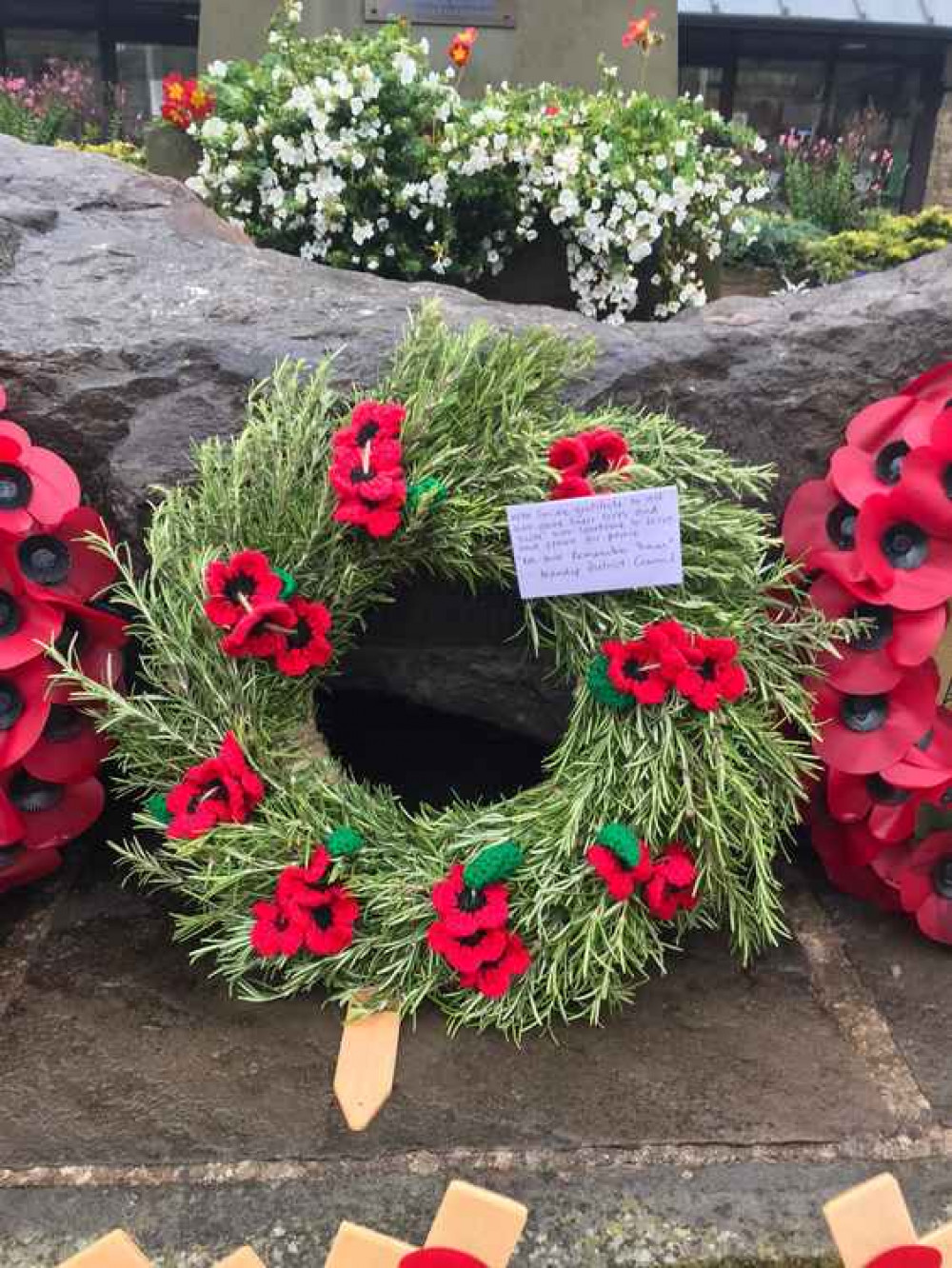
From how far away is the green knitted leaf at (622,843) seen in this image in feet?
6.02

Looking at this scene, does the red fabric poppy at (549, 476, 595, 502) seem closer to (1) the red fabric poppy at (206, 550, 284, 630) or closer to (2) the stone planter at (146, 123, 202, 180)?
(1) the red fabric poppy at (206, 550, 284, 630)

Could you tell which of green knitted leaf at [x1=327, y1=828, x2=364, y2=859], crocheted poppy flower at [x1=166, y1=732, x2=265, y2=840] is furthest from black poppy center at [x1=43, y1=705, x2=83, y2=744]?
green knitted leaf at [x1=327, y1=828, x2=364, y2=859]

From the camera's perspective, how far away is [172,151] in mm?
4641

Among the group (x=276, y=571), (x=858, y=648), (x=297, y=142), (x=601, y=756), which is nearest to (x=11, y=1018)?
(x=276, y=571)

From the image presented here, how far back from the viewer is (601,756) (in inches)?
75.4

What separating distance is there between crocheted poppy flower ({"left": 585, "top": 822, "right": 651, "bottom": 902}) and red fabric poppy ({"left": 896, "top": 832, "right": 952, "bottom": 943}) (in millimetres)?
594

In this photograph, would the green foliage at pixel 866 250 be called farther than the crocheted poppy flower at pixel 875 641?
Yes

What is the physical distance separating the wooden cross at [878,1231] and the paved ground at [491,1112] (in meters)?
0.34

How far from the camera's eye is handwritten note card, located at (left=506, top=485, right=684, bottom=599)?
1.87 meters

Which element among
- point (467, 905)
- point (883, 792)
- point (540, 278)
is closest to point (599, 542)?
point (467, 905)

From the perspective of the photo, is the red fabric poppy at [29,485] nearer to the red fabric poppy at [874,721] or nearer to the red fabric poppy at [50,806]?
the red fabric poppy at [50,806]

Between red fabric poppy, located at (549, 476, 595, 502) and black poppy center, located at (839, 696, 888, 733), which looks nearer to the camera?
red fabric poppy, located at (549, 476, 595, 502)

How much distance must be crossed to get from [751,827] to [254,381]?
124 centimetres

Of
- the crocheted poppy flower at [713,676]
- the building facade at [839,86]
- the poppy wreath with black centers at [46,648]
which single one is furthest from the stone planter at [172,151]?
the building facade at [839,86]
